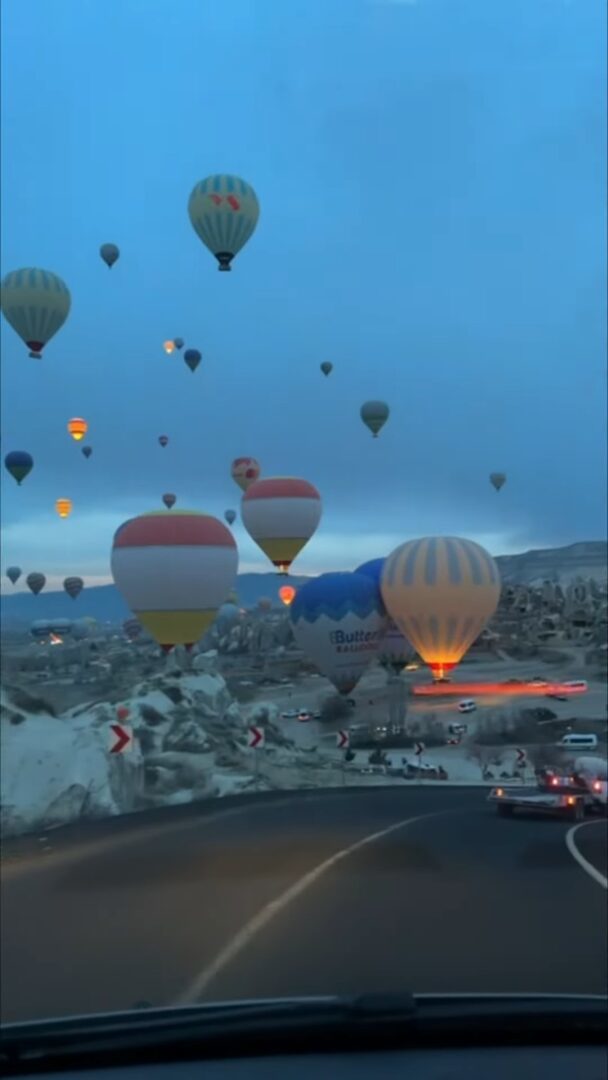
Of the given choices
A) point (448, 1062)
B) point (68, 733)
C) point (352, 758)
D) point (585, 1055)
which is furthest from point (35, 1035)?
point (352, 758)

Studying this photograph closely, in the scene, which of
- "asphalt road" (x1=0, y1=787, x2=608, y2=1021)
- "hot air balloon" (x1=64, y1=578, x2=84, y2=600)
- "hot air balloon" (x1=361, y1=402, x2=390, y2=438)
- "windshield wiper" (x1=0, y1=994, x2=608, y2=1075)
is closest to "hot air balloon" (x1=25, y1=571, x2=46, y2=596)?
"hot air balloon" (x1=64, y1=578, x2=84, y2=600)

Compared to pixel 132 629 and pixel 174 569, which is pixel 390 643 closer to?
pixel 174 569

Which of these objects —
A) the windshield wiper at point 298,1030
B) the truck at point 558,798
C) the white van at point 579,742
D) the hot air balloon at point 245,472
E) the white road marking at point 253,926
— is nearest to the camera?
the windshield wiper at point 298,1030

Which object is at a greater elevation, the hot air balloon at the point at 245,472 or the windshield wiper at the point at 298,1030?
the hot air balloon at the point at 245,472

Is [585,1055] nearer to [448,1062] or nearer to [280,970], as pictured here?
[448,1062]

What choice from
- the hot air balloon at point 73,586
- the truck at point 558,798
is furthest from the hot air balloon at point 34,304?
the hot air balloon at point 73,586

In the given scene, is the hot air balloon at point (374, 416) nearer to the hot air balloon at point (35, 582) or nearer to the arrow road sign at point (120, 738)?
the arrow road sign at point (120, 738)

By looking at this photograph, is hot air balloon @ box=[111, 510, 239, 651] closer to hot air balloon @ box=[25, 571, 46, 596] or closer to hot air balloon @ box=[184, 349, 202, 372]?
hot air balloon @ box=[184, 349, 202, 372]
